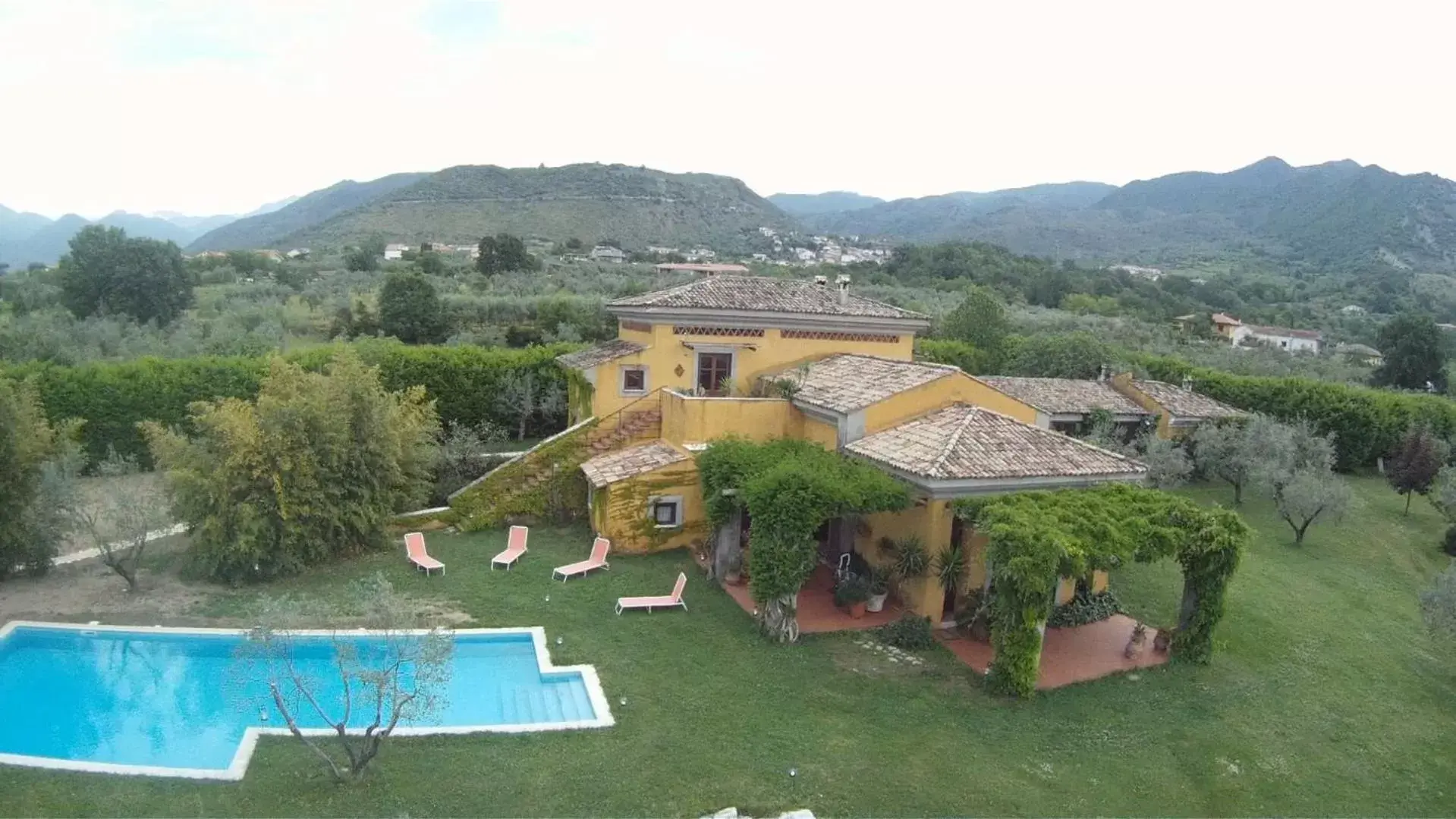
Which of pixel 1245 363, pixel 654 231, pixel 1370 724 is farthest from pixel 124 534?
pixel 654 231

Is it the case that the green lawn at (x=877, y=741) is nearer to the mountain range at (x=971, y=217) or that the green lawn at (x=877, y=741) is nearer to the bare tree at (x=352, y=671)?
the bare tree at (x=352, y=671)

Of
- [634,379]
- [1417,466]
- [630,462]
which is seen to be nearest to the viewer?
[630,462]

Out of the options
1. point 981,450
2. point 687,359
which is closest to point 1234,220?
point 687,359

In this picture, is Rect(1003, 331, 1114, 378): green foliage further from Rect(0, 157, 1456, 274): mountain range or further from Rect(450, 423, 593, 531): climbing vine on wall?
Rect(0, 157, 1456, 274): mountain range

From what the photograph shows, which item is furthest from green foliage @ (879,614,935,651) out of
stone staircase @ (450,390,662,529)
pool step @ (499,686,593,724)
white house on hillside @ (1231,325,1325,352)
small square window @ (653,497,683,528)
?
white house on hillside @ (1231,325,1325,352)

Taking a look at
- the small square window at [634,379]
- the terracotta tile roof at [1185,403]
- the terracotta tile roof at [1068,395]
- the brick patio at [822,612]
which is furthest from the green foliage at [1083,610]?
the terracotta tile roof at [1185,403]

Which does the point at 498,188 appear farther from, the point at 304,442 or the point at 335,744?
the point at 335,744

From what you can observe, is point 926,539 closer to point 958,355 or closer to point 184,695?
point 184,695
